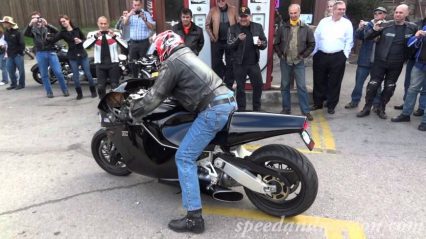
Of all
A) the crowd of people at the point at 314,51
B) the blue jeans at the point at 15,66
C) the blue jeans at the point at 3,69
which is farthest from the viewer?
the blue jeans at the point at 3,69

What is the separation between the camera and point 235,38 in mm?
6379

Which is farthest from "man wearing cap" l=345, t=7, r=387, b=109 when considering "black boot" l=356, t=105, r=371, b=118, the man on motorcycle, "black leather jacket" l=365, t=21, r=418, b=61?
the man on motorcycle

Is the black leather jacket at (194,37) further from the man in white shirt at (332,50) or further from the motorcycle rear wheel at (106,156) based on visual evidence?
the motorcycle rear wheel at (106,156)

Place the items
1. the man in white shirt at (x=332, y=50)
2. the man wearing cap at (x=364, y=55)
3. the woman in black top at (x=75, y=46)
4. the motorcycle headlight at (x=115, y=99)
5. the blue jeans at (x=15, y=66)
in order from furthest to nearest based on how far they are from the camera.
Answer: the blue jeans at (x=15, y=66)
the woman in black top at (x=75, y=46)
the man wearing cap at (x=364, y=55)
the man in white shirt at (x=332, y=50)
the motorcycle headlight at (x=115, y=99)

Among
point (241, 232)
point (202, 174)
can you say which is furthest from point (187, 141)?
point (241, 232)

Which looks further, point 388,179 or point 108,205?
point 388,179

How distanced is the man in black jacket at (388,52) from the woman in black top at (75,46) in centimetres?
548

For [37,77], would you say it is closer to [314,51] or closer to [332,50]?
[314,51]

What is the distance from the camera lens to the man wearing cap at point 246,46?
20.8ft

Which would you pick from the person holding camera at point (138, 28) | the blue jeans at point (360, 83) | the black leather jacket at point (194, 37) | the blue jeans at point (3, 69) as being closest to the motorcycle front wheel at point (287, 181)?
the black leather jacket at point (194, 37)

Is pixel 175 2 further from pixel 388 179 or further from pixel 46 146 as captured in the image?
pixel 388 179

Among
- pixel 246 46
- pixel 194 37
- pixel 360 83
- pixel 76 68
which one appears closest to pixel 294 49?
pixel 246 46

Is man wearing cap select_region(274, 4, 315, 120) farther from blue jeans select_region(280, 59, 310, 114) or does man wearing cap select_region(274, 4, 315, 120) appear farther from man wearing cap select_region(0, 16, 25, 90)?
man wearing cap select_region(0, 16, 25, 90)

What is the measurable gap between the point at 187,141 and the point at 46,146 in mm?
3075
